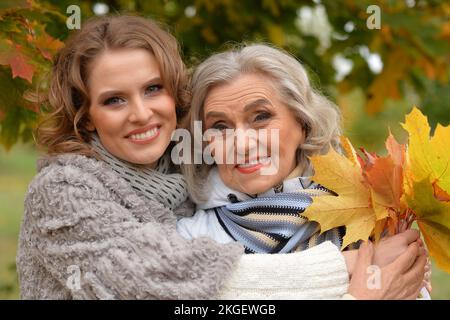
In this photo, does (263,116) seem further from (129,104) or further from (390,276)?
(390,276)

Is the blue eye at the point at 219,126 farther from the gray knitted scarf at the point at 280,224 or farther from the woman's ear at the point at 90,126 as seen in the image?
the woman's ear at the point at 90,126

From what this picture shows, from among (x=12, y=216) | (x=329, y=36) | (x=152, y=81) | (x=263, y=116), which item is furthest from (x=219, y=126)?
(x=12, y=216)

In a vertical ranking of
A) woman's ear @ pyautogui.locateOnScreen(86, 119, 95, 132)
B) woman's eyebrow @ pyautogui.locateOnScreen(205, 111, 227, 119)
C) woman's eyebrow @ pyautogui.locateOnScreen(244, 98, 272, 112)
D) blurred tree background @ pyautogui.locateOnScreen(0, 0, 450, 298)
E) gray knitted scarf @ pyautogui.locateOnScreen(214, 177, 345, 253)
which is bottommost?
gray knitted scarf @ pyautogui.locateOnScreen(214, 177, 345, 253)

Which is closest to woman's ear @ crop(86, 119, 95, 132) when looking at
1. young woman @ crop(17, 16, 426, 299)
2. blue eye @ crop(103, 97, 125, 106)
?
young woman @ crop(17, 16, 426, 299)

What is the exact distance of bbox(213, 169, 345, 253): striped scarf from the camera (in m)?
2.15

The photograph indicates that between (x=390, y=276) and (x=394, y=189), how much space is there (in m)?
0.26

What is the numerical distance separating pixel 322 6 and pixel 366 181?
184 cm

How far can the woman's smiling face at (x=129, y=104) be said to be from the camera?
2170 mm

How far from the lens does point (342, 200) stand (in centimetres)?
206

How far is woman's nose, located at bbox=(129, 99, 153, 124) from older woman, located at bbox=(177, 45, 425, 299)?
0.23 metres

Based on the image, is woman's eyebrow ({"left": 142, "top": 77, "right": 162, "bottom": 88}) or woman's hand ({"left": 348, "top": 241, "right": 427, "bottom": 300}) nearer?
woman's hand ({"left": 348, "top": 241, "right": 427, "bottom": 300})

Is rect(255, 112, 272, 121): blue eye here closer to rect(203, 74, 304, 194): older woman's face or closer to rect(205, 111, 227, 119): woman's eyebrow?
rect(203, 74, 304, 194): older woman's face

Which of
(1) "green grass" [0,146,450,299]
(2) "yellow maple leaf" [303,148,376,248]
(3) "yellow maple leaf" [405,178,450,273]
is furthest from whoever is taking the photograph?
(1) "green grass" [0,146,450,299]
